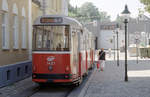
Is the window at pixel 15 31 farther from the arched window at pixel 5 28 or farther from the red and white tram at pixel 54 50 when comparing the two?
the red and white tram at pixel 54 50

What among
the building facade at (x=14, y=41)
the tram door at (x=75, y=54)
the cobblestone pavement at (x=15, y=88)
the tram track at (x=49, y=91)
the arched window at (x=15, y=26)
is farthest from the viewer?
the arched window at (x=15, y=26)

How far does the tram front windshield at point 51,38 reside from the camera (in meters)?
15.3

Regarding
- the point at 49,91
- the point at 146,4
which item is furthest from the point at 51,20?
the point at 146,4

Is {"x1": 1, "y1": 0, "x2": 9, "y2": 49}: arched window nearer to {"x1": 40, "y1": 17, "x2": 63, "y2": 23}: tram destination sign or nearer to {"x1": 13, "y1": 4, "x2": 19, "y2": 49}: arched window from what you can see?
{"x1": 13, "y1": 4, "x2": 19, "y2": 49}: arched window

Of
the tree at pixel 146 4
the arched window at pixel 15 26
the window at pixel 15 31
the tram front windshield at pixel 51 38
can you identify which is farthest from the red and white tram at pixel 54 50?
the tree at pixel 146 4

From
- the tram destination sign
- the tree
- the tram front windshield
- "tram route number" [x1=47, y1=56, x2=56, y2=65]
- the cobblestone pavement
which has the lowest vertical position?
the cobblestone pavement

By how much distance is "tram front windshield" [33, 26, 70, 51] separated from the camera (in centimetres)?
1530

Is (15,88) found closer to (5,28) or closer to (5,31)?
(5,31)

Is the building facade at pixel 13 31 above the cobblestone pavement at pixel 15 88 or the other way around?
above

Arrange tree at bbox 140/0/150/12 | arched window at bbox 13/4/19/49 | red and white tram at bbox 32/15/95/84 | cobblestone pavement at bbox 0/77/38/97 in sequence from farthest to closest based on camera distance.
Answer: tree at bbox 140/0/150/12
arched window at bbox 13/4/19/49
red and white tram at bbox 32/15/95/84
cobblestone pavement at bbox 0/77/38/97

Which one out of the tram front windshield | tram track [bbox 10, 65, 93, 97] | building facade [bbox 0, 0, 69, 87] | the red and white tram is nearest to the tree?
building facade [bbox 0, 0, 69, 87]

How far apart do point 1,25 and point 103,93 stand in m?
5.66

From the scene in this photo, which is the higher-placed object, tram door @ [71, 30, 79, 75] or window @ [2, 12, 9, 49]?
window @ [2, 12, 9, 49]

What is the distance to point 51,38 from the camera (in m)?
15.3
